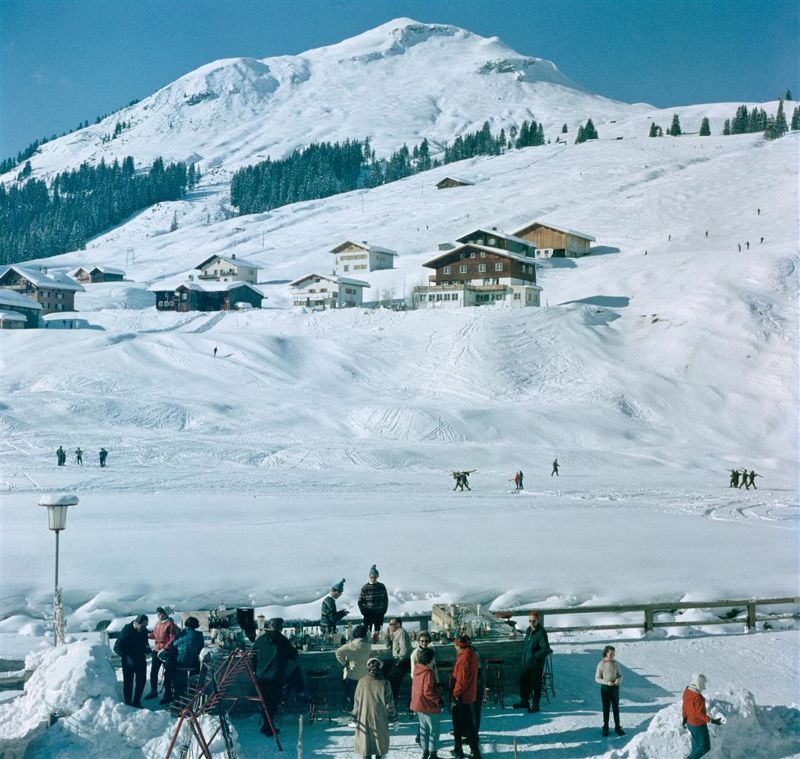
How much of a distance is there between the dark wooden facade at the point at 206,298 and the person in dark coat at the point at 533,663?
67.8 m

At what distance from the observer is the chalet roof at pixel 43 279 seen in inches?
2923

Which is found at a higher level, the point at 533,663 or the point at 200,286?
the point at 200,286

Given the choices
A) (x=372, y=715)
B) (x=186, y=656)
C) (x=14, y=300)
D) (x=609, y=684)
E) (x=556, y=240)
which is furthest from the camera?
(x=556, y=240)

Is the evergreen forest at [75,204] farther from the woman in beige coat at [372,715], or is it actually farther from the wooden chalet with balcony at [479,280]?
the woman in beige coat at [372,715]

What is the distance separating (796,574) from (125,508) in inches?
723

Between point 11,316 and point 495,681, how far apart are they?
204 ft

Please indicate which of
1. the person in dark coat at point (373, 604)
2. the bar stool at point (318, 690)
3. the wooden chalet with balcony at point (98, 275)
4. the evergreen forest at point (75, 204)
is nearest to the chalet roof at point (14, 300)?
the wooden chalet with balcony at point (98, 275)

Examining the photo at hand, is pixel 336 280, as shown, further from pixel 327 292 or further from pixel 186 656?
pixel 186 656

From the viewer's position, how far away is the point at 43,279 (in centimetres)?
7525

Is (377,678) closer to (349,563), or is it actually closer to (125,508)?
(349,563)

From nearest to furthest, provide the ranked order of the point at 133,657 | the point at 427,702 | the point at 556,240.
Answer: the point at 427,702, the point at 133,657, the point at 556,240

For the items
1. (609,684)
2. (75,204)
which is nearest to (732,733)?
(609,684)

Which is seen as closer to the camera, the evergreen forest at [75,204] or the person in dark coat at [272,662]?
the person in dark coat at [272,662]

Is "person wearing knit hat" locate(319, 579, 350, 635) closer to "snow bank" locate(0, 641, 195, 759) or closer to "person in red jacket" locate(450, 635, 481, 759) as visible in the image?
"person in red jacket" locate(450, 635, 481, 759)
